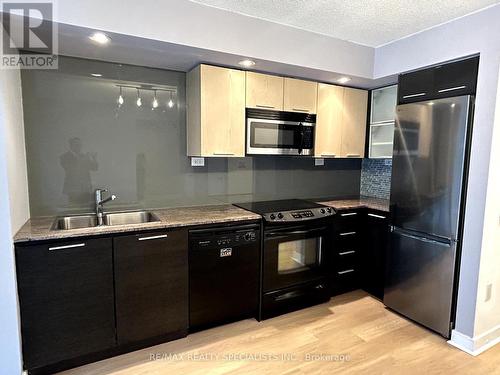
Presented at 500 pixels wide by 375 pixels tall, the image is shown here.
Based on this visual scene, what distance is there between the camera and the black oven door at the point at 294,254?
2596mm

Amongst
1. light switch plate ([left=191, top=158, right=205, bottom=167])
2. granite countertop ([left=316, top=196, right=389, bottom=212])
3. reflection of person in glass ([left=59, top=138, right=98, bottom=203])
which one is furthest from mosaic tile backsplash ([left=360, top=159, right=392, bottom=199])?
reflection of person in glass ([left=59, top=138, right=98, bottom=203])

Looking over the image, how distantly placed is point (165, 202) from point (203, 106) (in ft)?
3.24

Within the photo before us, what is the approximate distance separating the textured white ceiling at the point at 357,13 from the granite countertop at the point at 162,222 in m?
1.52

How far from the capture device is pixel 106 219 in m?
2.49

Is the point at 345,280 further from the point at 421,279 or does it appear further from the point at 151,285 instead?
the point at 151,285

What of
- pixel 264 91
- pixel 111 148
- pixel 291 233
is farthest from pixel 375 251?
pixel 111 148

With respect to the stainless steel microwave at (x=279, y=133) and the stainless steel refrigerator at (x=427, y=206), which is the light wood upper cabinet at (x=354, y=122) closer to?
the stainless steel microwave at (x=279, y=133)

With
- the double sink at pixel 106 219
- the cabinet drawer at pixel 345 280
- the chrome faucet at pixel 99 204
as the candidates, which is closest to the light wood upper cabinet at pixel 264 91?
the double sink at pixel 106 219

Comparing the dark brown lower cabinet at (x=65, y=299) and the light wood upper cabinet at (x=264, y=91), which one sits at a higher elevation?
the light wood upper cabinet at (x=264, y=91)

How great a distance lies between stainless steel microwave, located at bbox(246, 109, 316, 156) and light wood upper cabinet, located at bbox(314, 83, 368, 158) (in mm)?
129

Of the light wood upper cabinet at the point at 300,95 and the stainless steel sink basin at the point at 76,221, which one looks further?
the light wood upper cabinet at the point at 300,95

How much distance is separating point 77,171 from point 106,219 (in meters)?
0.46

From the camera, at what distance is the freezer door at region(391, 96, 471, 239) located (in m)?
2.26

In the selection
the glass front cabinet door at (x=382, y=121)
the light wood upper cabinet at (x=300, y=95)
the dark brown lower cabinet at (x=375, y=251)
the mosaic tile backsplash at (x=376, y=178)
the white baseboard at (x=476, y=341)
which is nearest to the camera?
the white baseboard at (x=476, y=341)
